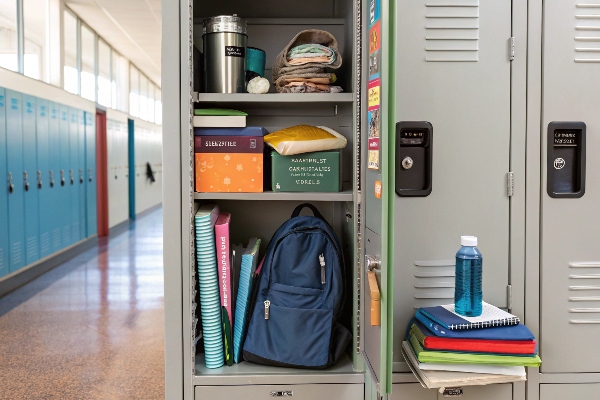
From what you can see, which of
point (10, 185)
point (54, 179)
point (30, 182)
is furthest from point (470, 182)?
point (54, 179)

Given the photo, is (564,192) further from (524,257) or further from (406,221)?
(406,221)

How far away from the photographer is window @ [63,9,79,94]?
7.51m

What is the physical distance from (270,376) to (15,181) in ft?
14.7

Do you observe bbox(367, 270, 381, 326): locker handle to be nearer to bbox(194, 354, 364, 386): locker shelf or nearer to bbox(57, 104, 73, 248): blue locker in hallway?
bbox(194, 354, 364, 386): locker shelf

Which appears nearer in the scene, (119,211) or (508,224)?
(508,224)

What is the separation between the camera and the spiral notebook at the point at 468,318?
1709mm

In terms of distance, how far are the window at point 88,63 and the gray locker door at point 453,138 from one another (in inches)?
288

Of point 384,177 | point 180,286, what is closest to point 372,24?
point 384,177

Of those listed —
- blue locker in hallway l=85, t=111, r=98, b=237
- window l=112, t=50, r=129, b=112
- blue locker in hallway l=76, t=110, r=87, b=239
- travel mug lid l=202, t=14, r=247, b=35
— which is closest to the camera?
travel mug lid l=202, t=14, r=247, b=35

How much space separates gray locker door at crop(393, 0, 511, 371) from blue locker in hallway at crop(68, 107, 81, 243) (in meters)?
6.20

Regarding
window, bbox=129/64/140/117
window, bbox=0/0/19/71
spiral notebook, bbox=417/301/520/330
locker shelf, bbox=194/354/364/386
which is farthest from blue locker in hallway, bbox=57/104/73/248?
spiral notebook, bbox=417/301/520/330

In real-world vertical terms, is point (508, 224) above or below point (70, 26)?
below

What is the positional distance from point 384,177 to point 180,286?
88cm

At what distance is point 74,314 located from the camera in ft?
14.4
